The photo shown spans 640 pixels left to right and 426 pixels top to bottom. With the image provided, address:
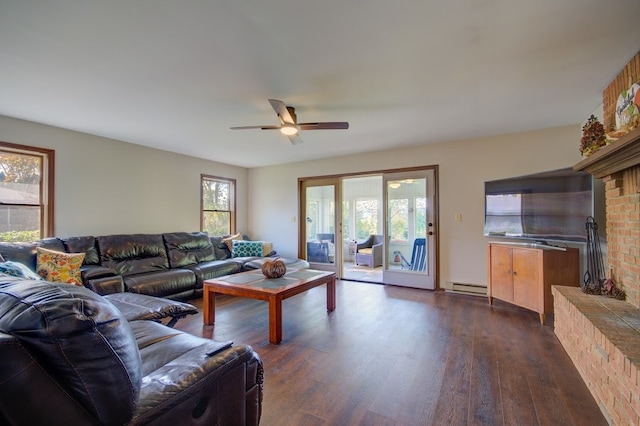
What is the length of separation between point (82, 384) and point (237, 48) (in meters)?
2.06

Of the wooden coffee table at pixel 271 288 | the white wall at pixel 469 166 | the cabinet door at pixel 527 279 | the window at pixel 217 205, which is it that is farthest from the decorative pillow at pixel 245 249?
the cabinet door at pixel 527 279

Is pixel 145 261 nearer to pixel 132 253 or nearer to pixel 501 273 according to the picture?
pixel 132 253

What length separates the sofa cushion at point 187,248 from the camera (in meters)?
4.55

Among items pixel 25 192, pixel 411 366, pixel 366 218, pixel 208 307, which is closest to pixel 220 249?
pixel 208 307

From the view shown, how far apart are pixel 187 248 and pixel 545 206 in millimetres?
4952

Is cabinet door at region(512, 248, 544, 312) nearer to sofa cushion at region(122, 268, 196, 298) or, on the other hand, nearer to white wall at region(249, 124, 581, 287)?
white wall at region(249, 124, 581, 287)

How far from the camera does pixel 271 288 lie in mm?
2902

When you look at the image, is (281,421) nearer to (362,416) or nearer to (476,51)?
(362,416)

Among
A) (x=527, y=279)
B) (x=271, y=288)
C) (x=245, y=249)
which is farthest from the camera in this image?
(x=245, y=249)

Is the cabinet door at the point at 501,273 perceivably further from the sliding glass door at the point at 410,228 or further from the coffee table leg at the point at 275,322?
the coffee table leg at the point at 275,322

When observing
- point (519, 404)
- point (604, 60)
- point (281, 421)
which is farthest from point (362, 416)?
point (604, 60)

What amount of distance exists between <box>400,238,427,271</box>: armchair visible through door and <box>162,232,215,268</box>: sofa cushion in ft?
11.0

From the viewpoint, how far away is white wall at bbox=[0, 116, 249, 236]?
150 inches

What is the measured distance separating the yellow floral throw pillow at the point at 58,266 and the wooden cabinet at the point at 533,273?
4862 mm
